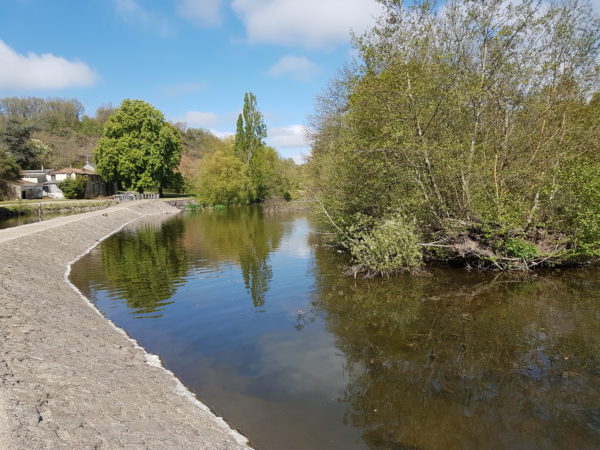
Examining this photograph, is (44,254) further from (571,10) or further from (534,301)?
(571,10)

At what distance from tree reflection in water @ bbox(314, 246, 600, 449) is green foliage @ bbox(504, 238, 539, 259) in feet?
6.24

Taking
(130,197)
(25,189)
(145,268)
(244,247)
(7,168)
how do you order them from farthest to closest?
(25,189) → (130,197) → (7,168) → (244,247) → (145,268)

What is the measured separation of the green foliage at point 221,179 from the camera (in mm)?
69250

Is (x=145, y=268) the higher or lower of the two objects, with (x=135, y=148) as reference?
lower

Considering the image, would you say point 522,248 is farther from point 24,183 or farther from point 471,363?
point 24,183

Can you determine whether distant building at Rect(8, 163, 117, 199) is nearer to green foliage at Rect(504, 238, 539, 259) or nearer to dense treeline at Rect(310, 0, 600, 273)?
dense treeline at Rect(310, 0, 600, 273)

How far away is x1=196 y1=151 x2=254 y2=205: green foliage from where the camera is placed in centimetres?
6925

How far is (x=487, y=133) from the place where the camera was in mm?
18047

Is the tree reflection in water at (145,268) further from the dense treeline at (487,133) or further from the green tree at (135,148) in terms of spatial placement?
the green tree at (135,148)

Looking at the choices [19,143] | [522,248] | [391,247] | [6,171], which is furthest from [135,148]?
[522,248]

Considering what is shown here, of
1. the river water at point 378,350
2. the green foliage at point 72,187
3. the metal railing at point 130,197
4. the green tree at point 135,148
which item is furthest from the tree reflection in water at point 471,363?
the green foliage at point 72,187

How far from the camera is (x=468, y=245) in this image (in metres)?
17.6

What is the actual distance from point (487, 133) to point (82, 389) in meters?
18.3

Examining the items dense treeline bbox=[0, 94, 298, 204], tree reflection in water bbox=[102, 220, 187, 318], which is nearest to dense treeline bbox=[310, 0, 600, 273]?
tree reflection in water bbox=[102, 220, 187, 318]
